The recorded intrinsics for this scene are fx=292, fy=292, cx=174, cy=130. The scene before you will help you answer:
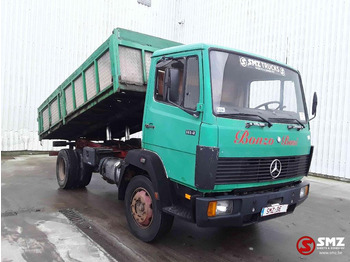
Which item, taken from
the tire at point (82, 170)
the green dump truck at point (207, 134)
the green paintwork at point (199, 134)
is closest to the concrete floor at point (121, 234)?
the tire at point (82, 170)

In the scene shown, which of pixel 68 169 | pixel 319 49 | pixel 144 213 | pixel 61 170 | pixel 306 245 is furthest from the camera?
pixel 319 49

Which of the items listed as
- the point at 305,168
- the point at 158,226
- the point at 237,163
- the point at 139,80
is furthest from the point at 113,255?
the point at 305,168

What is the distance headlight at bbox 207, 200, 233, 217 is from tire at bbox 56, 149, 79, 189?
3.99 m

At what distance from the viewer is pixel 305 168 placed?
3990 mm

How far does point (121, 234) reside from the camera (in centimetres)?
399

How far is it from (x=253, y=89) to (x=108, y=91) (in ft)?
6.95

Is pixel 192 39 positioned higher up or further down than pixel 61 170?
higher up

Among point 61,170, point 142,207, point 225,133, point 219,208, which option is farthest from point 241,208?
point 61,170

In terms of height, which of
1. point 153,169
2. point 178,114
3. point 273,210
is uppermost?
point 178,114

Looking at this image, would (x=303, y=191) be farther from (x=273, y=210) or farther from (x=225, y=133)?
(x=225, y=133)

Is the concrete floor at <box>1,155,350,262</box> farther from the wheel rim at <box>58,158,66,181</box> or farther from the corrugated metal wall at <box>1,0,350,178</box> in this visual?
the corrugated metal wall at <box>1,0,350,178</box>

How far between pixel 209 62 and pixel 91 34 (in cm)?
1020

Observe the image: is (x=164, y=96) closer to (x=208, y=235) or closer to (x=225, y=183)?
(x=225, y=183)

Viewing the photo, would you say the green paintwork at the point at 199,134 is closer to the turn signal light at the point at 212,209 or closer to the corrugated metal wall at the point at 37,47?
the turn signal light at the point at 212,209
